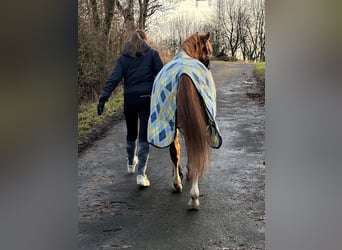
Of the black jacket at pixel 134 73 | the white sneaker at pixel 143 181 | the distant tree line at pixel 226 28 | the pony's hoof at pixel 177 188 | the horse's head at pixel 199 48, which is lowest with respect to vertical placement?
the pony's hoof at pixel 177 188

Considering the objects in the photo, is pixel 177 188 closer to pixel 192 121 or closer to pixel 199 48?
pixel 192 121

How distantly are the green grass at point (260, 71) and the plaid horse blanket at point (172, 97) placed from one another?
159mm

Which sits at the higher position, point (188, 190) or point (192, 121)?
point (192, 121)

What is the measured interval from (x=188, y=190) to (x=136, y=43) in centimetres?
55

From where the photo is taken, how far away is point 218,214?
1563 millimetres

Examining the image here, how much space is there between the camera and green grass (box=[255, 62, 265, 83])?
1.50 meters

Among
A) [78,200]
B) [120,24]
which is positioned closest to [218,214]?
[78,200]

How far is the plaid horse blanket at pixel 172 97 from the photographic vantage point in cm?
155

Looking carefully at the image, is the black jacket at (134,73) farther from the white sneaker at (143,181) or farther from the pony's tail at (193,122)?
the white sneaker at (143,181)

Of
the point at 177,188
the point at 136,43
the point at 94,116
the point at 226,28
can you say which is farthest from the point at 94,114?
the point at 226,28

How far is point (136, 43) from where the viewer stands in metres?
1.62

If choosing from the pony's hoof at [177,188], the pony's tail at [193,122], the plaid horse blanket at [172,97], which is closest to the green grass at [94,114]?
the plaid horse blanket at [172,97]

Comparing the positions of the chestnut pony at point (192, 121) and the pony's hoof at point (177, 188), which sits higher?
the chestnut pony at point (192, 121)

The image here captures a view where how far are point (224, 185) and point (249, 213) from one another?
5.1 inches
